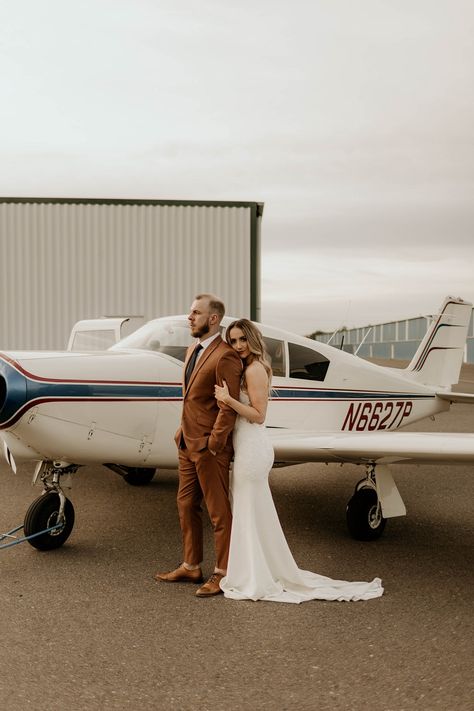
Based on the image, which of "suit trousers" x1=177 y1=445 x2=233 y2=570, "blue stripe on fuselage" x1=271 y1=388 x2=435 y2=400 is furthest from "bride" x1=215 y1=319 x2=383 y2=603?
"blue stripe on fuselage" x1=271 y1=388 x2=435 y2=400

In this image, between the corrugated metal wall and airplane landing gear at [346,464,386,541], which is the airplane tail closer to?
airplane landing gear at [346,464,386,541]

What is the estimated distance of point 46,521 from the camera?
5496mm

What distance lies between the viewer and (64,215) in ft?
A: 51.7

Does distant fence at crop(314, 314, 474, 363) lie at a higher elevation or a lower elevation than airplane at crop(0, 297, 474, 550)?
lower

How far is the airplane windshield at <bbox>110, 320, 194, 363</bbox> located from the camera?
6.14 metres

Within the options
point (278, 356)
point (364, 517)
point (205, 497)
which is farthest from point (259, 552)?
point (278, 356)

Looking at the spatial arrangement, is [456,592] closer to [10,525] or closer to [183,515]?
[183,515]

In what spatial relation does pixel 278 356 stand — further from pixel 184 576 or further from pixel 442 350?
pixel 442 350

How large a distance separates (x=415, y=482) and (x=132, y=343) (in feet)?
14.2

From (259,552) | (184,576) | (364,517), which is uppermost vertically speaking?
(259,552)

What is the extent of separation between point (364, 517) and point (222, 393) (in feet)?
7.01

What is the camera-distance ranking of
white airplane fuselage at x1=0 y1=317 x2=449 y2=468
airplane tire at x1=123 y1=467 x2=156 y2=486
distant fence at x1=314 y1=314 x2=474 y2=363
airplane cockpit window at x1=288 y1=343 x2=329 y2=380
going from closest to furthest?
white airplane fuselage at x1=0 y1=317 x2=449 y2=468
airplane cockpit window at x1=288 y1=343 x2=329 y2=380
airplane tire at x1=123 y1=467 x2=156 y2=486
distant fence at x1=314 y1=314 x2=474 y2=363

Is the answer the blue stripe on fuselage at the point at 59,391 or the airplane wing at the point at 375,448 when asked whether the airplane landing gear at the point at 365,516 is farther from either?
the blue stripe on fuselage at the point at 59,391

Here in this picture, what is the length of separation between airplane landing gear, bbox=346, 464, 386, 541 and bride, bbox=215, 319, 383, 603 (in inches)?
52.6
